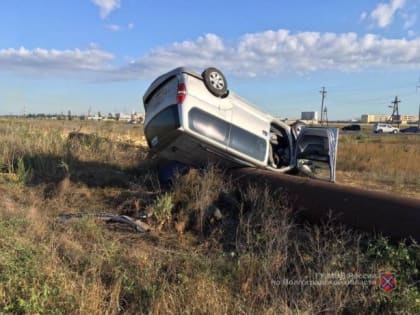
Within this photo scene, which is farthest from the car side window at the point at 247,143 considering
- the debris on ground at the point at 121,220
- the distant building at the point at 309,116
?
the distant building at the point at 309,116

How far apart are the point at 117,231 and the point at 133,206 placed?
46.9 inches

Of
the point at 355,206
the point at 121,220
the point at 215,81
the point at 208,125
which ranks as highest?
the point at 215,81

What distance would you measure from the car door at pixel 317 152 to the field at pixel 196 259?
240cm

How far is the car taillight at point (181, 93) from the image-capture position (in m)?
6.67

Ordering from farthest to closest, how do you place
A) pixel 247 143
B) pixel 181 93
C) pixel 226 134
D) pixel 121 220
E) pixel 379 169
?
pixel 379 169
pixel 247 143
pixel 226 134
pixel 181 93
pixel 121 220

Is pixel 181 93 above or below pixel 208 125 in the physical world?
above

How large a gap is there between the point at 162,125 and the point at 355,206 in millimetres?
3644

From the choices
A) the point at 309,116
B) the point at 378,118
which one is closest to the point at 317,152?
the point at 309,116

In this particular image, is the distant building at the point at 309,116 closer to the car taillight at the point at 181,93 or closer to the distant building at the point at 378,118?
the distant building at the point at 378,118

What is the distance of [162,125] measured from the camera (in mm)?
7027

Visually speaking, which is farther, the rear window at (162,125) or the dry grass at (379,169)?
the dry grass at (379,169)

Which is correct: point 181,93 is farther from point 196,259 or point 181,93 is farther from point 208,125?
point 196,259

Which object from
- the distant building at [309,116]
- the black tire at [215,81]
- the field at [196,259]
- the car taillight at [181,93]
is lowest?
the field at [196,259]

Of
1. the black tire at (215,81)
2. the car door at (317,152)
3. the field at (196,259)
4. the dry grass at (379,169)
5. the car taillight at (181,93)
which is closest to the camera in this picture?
the field at (196,259)
